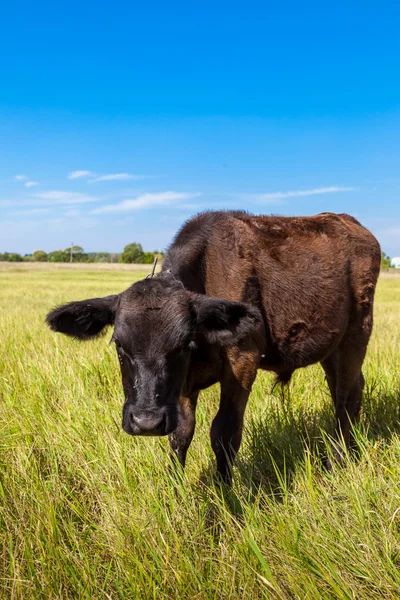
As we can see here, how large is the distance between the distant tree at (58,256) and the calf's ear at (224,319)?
11778 cm

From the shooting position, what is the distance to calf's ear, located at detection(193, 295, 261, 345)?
333cm

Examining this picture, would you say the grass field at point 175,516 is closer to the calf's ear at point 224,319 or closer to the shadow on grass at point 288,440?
the shadow on grass at point 288,440

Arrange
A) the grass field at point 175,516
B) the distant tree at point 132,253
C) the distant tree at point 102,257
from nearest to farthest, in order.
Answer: the grass field at point 175,516 → the distant tree at point 132,253 → the distant tree at point 102,257

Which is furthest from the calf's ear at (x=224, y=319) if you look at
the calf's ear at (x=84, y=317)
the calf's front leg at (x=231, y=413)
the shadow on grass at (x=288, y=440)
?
the shadow on grass at (x=288, y=440)

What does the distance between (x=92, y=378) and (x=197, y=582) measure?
361cm

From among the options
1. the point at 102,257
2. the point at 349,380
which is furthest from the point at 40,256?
the point at 349,380

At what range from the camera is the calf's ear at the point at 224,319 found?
3.33 meters

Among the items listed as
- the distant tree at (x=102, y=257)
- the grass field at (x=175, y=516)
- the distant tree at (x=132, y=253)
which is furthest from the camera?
the distant tree at (x=102, y=257)

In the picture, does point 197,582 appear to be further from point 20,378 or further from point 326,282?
point 20,378

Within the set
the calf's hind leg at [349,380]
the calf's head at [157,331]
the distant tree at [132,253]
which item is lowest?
the calf's hind leg at [349,380]

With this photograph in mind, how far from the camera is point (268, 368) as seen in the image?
4383 millimetres

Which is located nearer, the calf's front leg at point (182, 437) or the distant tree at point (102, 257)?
the calf's front leg at point (182, 437)

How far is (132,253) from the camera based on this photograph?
87.1 m

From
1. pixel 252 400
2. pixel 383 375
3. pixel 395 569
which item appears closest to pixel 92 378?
pixel 252 400
